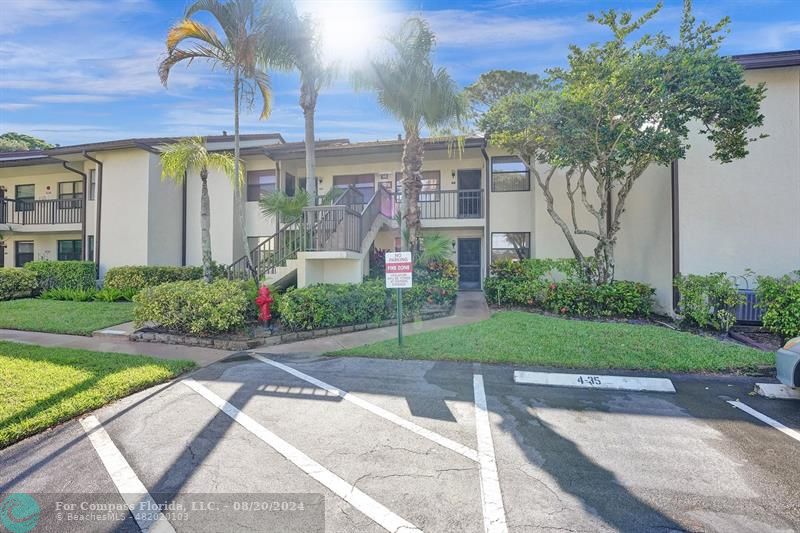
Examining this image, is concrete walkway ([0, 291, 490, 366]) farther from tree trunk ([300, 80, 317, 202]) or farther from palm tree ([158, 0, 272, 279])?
tree trunk ([300, 80, 317, 202])

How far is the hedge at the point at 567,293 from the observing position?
9.82 m

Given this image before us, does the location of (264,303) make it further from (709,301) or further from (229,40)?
(709,301)

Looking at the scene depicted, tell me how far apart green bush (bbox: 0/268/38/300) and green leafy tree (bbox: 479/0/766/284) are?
59.4ft

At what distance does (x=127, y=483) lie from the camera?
124 inches

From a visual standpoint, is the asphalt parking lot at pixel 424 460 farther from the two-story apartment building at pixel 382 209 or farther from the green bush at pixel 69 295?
the green bush at pixel 69 295

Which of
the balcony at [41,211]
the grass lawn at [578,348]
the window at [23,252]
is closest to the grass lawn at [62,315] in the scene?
the balcony at [41,211]

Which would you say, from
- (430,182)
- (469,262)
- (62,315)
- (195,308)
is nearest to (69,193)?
(62,315)

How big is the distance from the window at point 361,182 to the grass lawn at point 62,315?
9.16 meters

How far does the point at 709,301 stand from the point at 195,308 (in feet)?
38.3

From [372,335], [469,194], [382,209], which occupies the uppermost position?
[469,194]

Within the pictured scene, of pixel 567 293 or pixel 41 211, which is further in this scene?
pixel 41 211

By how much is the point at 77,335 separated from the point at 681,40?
51.5 feet

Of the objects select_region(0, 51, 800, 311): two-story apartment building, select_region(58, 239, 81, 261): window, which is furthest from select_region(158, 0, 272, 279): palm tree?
select_region(58, 239, 81, 261): window

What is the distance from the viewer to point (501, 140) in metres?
10.9
